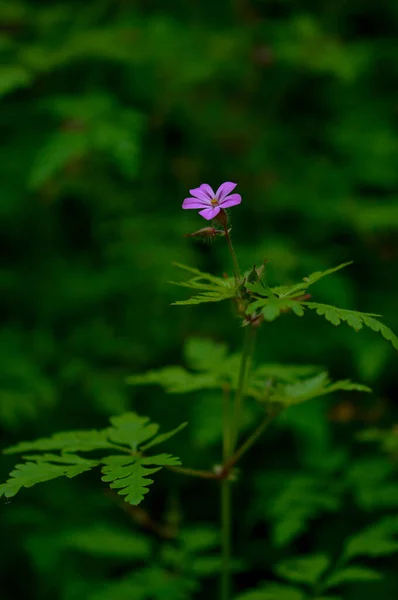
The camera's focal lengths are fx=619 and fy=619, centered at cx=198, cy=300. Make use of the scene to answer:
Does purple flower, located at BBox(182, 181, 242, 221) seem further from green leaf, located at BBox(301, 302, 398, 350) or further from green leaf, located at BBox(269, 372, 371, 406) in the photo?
green leaf, located at BBox(269, 372, 371, 406)

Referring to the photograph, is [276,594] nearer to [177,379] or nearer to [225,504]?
[225,504]

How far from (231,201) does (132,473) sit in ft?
1.73

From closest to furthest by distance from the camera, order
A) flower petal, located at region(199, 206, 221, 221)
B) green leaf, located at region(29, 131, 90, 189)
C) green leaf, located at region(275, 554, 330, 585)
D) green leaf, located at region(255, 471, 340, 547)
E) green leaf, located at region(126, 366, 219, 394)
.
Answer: flower petal, located at region(199, 206, 221, 221), green leaf, located at region(126, 366, 219, 394), green leaf, located at region(275, 554, 330, 585), green leaf, located at region(255, 471, 340, 547), green leaf, located at region(29, 131, 90, 189)

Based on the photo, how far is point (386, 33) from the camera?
4.29 m

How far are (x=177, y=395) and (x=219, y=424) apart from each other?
0.50 metres

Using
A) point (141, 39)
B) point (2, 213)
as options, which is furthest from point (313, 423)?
point (141, 39)

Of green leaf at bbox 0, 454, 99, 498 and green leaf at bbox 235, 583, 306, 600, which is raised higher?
green leaf at bbox 0, 454, 99, 498

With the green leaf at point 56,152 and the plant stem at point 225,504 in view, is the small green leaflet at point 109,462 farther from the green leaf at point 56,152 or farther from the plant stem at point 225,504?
the green leaf at point 56,152

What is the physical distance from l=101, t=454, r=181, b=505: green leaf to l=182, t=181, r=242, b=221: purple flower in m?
0.45

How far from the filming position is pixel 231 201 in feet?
3.76

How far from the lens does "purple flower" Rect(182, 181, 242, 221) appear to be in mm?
1146

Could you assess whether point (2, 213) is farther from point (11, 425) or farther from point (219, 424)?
point (219, 424)

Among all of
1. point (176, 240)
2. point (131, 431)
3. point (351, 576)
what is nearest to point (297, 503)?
point (351, 576)

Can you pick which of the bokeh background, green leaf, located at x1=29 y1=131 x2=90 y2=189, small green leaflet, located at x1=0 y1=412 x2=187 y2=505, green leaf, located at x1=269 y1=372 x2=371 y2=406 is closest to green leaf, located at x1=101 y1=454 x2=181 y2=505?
small green leaflet, located at x1=0 y1=412 x2=187 y2=505
